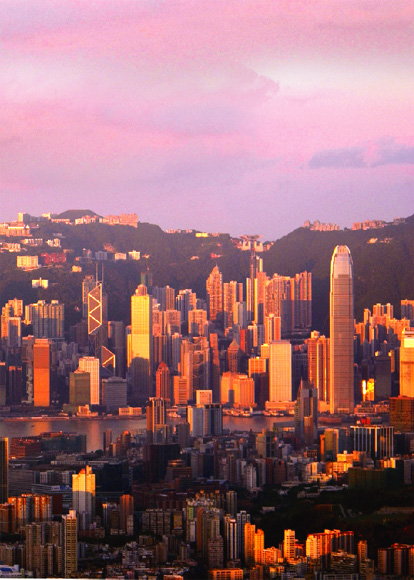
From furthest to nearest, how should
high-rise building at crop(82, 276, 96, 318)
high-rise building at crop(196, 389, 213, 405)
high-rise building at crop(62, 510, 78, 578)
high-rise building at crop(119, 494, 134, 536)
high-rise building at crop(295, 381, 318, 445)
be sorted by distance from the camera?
high-rise building at crop(82, 276, 96, 318) < high-rise building at crop(196, 389, 213, 405) < high-rise building at crop(295, 381, 318, 445) < high-rise building at crop(119, 494, 134, 536) < high-rise building at crop(62, 510, 78, 578)

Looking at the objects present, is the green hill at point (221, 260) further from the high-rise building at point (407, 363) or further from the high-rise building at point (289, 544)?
the high-rise building at point (289, 544)

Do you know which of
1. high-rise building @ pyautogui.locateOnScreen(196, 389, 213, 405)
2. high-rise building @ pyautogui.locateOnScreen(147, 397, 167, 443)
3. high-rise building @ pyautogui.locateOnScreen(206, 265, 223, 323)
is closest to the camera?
high-rise building @ pyautogui.locateOnScreen(147, 397, 167, 443)

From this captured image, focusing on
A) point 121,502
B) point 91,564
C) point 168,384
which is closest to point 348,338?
point 168,384

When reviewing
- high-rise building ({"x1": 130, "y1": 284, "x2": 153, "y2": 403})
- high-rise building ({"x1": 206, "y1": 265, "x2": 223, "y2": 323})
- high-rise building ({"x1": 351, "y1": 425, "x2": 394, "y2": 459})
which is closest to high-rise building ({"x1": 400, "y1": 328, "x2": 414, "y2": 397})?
high-rise building ({"x1": 351, "y1": 425, "x2": 394, "y2": 459})

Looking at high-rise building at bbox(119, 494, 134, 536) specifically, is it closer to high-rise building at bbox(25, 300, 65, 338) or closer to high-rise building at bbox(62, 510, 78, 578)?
high-rise building at bbox(62, 510, 78, 578)

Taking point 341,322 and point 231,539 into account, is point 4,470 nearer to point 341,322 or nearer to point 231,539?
point 231,539

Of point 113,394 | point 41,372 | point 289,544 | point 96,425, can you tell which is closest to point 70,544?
point 289,544
